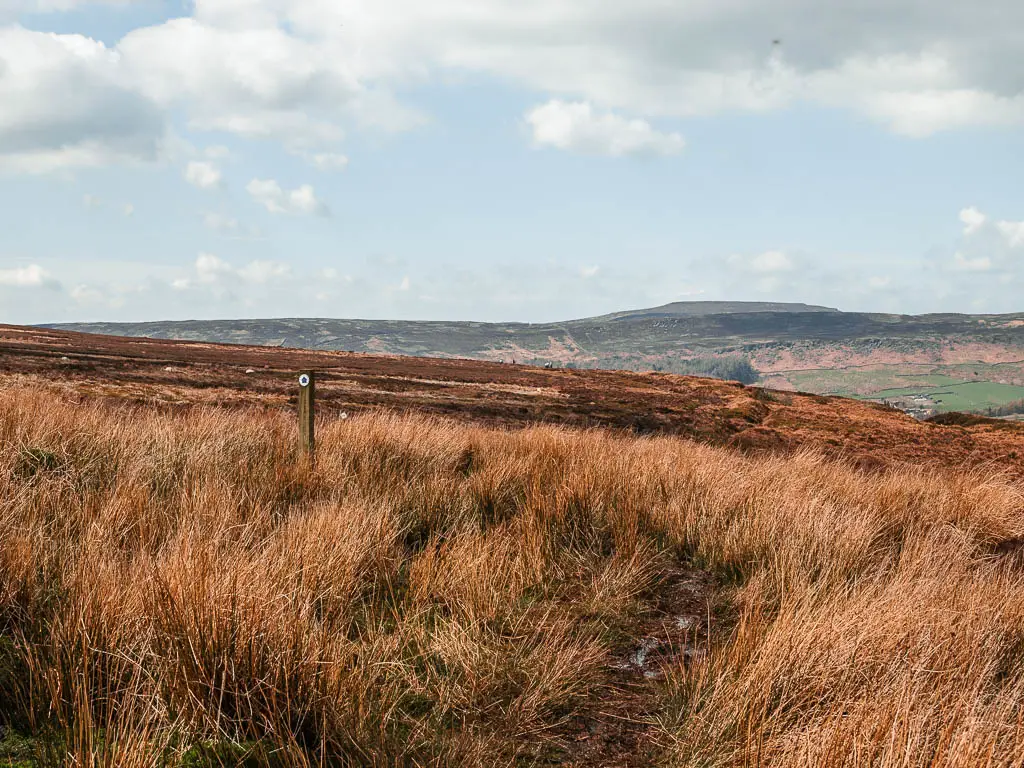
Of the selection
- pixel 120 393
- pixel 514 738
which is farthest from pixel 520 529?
pixel 120 393

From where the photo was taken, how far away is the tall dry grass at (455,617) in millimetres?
2820

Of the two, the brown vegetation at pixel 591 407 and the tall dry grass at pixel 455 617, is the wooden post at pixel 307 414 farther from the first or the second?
the brown vegetation at pixel 591 407

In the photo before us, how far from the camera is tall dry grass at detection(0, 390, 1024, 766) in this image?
2820 mm

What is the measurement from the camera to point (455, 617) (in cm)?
417

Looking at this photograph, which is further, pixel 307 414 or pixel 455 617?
pixel 307 414

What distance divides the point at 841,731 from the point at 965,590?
9.09 feet

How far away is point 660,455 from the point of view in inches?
357

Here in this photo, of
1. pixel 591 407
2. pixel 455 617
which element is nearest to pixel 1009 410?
pixel 591 407

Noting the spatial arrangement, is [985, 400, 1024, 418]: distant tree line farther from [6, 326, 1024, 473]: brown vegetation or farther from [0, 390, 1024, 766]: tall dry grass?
[0, 390, 1024, 766]: tall dry grass

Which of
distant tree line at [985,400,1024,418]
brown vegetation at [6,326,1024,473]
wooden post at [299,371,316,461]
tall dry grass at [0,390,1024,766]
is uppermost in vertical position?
wooden post at [299,371,316,461]

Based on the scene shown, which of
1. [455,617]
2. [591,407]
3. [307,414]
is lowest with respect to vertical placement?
[591,407]

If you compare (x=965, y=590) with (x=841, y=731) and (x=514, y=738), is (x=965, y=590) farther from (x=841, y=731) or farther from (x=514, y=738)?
(x=514, y=738)

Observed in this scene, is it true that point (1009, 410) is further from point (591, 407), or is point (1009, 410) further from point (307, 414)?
point (307, 414)

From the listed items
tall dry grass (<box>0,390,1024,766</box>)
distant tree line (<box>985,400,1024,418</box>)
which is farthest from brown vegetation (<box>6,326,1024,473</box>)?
distant tree line (<box>985,400,1024,418</box>)
